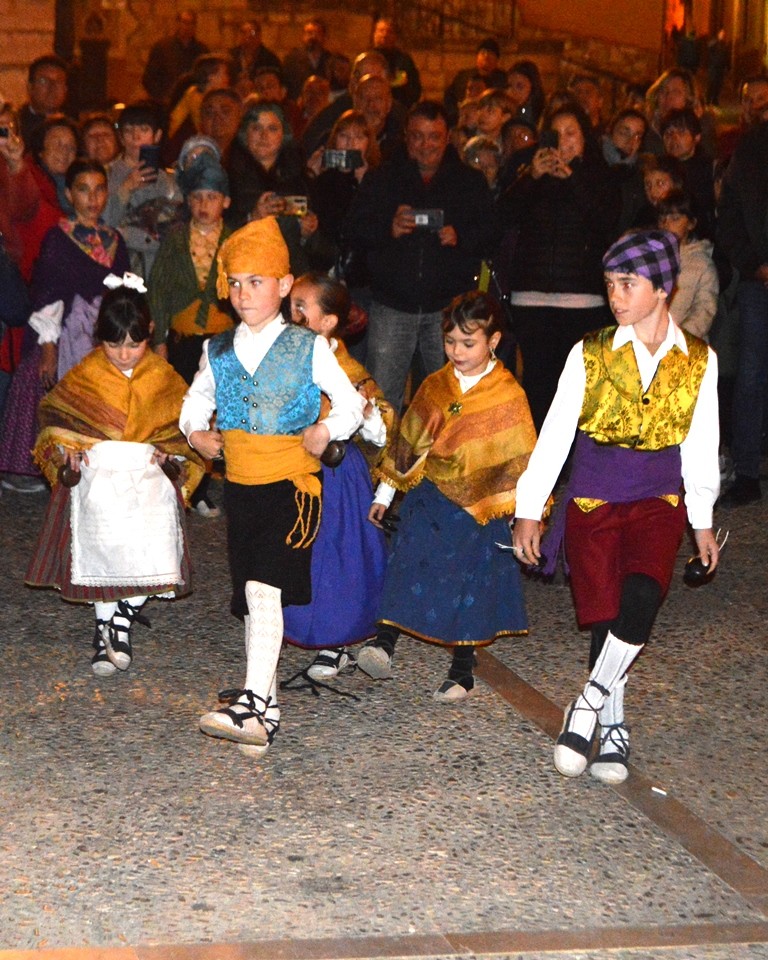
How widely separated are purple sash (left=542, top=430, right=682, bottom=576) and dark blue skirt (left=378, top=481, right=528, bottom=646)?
0.70 metres

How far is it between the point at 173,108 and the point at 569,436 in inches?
289

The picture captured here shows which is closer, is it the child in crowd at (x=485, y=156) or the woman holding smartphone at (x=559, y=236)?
the woman holding smartphone at (x=559, y=236)

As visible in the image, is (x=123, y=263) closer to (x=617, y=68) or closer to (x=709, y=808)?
(x=709, y=808)

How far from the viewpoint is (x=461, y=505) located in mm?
5664

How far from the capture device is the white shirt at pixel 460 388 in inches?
225

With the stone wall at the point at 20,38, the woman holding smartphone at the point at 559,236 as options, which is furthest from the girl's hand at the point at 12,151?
the stone wall at the point at 20,38

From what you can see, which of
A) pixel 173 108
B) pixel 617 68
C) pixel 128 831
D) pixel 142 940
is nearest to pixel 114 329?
pixel 128 831

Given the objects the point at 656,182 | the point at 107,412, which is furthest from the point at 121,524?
the point at 656,182

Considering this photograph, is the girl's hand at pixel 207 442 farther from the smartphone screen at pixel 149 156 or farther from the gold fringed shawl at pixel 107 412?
the smartphone screen at pixel 149 156

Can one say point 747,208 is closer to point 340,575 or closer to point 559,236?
point 559,236

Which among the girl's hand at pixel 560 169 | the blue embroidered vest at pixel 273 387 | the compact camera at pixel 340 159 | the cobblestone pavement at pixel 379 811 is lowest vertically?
the cobblestone pavement at pixel 379 811

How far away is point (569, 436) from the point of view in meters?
4.94

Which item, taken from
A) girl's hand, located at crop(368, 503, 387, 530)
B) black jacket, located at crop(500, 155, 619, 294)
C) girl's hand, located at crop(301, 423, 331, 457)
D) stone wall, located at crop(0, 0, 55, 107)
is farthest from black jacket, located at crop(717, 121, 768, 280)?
stone wall, located at crop(0, 0, 55, 107)

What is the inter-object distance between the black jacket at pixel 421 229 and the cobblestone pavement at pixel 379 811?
2535 mm
